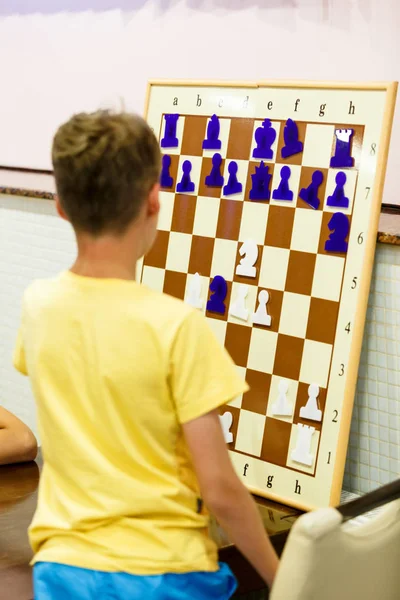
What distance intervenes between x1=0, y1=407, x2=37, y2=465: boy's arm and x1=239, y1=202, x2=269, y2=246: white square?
702 mm

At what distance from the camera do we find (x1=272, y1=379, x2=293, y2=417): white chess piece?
1.80m

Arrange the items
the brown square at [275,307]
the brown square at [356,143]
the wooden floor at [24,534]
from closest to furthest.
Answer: the wooden floor at [24,534] < the brown square at [356,143] < the brown square at [275,307]

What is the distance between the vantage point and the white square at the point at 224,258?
190 cm

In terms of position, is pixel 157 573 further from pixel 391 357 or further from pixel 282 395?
pixel 391 357

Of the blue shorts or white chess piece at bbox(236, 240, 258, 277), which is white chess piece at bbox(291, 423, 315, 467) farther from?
the blue shorts

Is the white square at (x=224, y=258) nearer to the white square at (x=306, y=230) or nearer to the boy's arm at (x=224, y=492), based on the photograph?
the white square at (x=306, y=230)

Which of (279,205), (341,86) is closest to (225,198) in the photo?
(279,205)

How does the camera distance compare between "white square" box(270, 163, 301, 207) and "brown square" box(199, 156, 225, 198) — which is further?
"brown square" box(199, 156, 225, 198)

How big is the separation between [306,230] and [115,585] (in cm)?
94

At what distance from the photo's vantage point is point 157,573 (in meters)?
1.11

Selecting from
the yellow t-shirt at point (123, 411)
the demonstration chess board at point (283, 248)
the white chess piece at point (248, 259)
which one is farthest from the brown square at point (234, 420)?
the yellow t-shirt at point (123, 411)

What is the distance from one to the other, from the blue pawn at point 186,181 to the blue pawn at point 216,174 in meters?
0.06

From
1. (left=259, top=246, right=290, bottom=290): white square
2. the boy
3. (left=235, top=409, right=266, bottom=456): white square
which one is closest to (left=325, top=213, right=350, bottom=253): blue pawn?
(left=259, top=246, right=290, bottom=290): white square

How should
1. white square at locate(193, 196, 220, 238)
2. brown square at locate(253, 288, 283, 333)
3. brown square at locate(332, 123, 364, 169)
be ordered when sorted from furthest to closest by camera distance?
white square at locate(193, 196, 220, 238) < brown square at locate(253, 288, 283, 333) < brown square at locate(332, 123, 364, 169)
